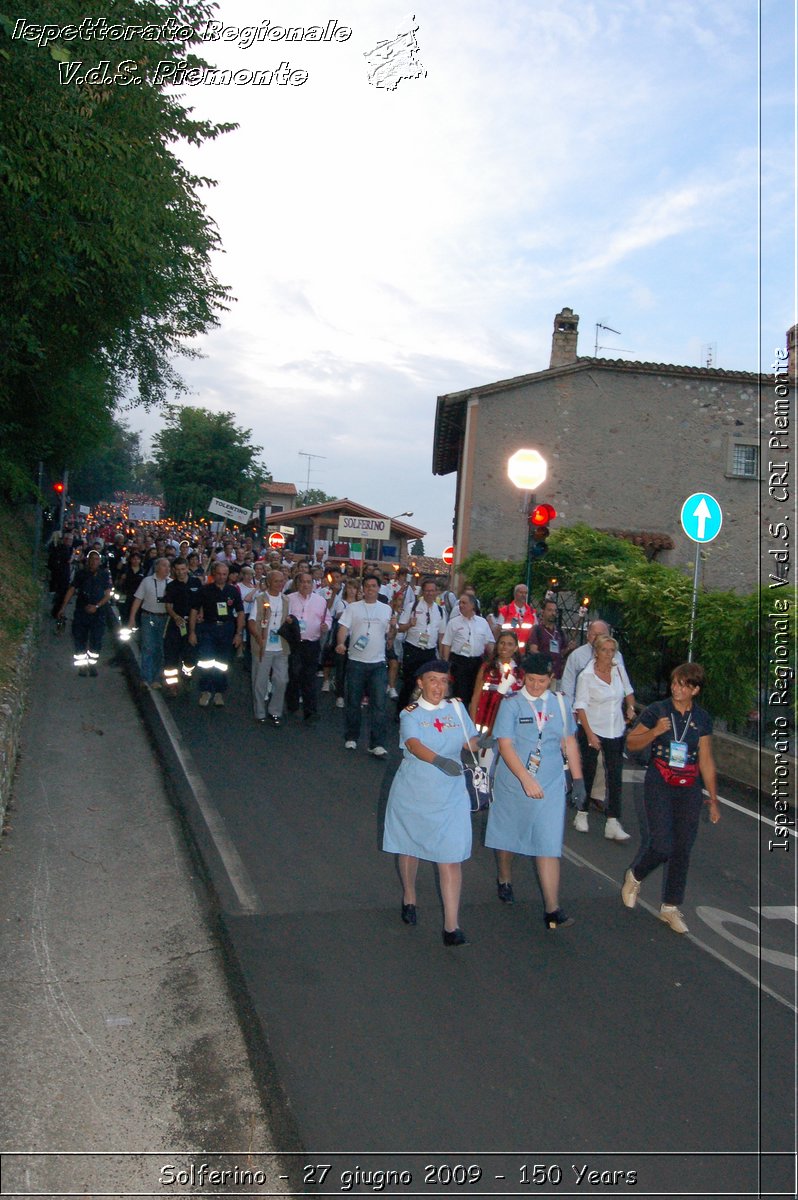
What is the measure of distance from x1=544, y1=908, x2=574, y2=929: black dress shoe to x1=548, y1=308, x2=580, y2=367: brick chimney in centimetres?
2554

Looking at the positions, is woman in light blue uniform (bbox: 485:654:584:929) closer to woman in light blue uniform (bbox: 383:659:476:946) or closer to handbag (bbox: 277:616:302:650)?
woman in light blue uniform (bbox: 383:659:476:946)

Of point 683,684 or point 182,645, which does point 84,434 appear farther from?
point 683,684

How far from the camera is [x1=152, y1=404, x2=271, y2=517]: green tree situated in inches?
2648

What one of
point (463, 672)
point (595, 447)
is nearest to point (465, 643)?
point (463, 672)

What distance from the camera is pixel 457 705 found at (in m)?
5.89

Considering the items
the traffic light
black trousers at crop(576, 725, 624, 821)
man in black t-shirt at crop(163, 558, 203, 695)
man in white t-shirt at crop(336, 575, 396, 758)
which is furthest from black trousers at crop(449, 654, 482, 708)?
man in black t-shirt at crop(163, 558, 203, 695)

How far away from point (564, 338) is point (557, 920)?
26104 millimetres

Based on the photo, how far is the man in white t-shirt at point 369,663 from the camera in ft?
35.5

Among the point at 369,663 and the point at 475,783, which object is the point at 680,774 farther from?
the point at 369,663

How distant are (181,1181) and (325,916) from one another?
2470 millimetres

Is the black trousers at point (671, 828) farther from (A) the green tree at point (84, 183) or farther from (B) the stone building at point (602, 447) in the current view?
(B) the stone building at point (602, 447)

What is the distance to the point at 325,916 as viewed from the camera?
6125mm

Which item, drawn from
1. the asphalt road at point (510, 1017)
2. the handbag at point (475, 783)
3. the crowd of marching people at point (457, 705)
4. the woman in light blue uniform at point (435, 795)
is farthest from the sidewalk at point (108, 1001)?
the handbag at point (475, 783)

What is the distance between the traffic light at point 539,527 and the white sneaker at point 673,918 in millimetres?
7213
